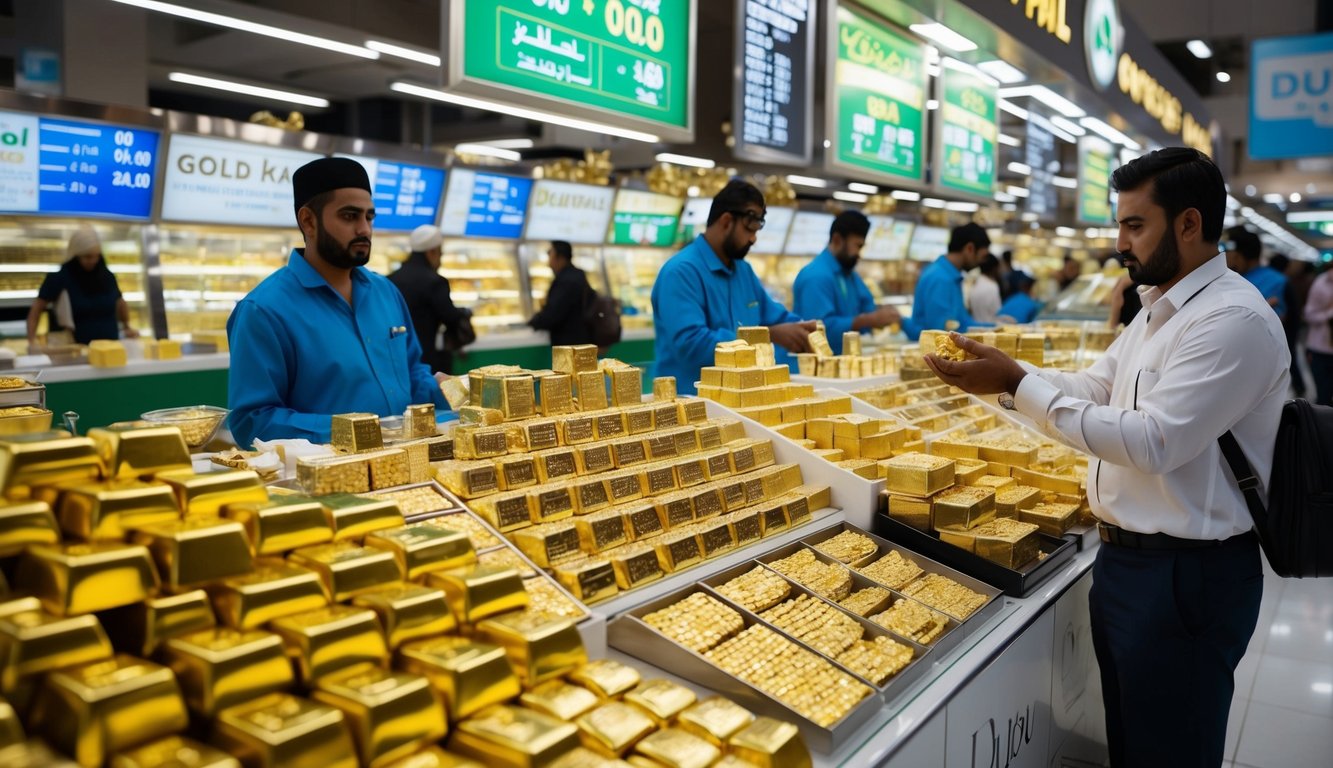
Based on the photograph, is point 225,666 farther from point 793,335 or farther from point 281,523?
point 793,335

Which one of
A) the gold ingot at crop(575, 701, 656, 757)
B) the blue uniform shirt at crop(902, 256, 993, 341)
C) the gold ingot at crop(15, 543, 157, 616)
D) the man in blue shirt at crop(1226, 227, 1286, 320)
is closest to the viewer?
the gold ingot at crop(15, 543, 157, 616)

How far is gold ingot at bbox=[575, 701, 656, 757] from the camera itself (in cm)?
148

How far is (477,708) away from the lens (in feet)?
4.81

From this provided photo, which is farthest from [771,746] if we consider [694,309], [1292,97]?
[1292,97]

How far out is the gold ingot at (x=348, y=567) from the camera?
1498mm

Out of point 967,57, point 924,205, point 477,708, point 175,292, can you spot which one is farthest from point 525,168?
point 924,205

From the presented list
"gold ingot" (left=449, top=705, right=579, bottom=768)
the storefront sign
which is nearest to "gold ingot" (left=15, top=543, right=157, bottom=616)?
"gold ingot" (left=449, top=705, right=579, bottom=768)

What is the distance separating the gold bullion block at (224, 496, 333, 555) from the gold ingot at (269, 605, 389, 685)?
0.44 feet

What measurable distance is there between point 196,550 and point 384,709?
0.35 m

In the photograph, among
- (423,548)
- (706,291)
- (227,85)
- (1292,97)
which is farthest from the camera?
(227,85)

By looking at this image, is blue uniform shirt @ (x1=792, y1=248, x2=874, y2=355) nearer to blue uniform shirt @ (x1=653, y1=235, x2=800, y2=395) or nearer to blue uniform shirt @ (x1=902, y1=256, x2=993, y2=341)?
blue uniform shirt @ (x1=902, y1=256, x2=993, y2=341)

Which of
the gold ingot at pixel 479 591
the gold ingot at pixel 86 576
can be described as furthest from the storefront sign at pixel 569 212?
the gold ingot at pixel 86 576

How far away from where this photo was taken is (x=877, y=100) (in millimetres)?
5746

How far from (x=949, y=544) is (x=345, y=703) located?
191cm
